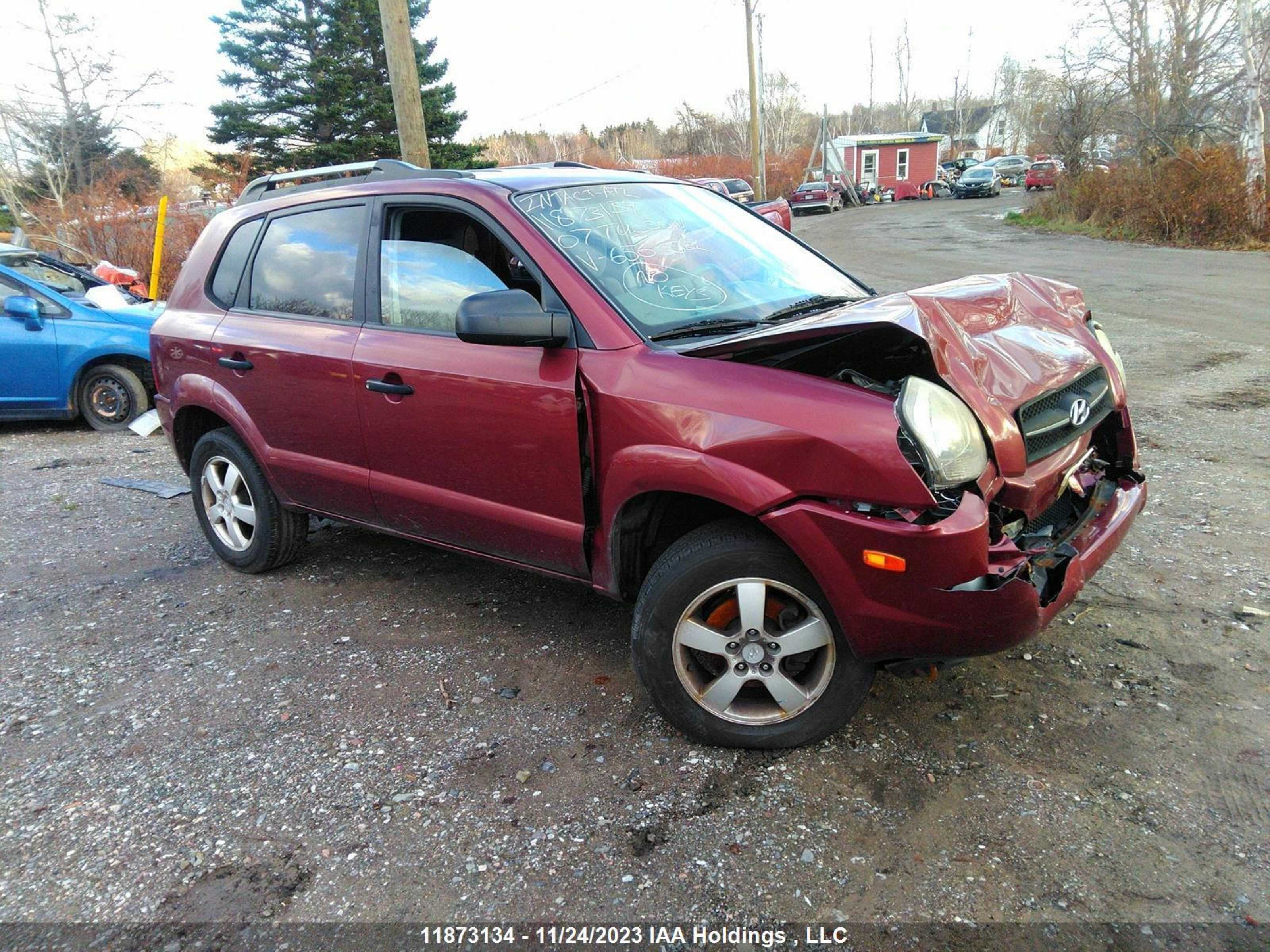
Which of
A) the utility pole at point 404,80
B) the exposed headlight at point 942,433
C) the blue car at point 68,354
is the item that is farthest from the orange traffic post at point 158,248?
the exposed headlight at point 942,433

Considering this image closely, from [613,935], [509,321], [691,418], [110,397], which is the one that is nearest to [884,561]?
[691,418]

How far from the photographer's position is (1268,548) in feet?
13.5

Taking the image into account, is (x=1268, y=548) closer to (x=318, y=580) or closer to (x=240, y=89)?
(x=318, y=580)

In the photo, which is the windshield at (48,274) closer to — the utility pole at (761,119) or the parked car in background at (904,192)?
the utility pole at (761,119)

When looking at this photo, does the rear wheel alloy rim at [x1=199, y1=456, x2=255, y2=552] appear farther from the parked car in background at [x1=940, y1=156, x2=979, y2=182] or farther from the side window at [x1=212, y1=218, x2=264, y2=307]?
the parked car in background at [x1=940, y1=156, x2=979, y2=182]

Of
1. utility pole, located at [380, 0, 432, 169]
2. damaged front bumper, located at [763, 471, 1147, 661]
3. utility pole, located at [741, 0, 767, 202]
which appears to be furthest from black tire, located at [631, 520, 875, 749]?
utility pole, located at [741, 0, 767, 202]

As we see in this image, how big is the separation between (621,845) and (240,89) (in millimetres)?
Answer: 33586

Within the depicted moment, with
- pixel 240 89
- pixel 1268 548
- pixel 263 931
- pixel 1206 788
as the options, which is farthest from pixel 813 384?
pixel 240 89

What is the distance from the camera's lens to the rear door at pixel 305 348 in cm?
375

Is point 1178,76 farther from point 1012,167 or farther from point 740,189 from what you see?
point 1012,167

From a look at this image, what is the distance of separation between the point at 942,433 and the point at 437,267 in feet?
6.86

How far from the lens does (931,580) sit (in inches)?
94.8

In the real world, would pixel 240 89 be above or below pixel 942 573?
above

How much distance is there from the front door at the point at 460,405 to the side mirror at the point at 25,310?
229 inches
